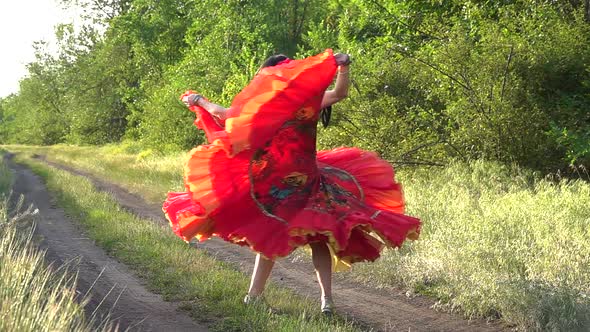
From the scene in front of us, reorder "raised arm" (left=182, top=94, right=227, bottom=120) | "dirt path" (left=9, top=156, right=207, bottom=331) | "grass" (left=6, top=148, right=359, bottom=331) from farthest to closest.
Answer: "raised arm" (left=182, top=94, right=227, bottom=120) < "dirt path" (left=9, top=156, right=207, bottom=331) < "grass" (left=6, top=148, right=359, bottom=331)

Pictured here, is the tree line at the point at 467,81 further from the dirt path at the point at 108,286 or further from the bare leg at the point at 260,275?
the bare leg at the point at 260,275

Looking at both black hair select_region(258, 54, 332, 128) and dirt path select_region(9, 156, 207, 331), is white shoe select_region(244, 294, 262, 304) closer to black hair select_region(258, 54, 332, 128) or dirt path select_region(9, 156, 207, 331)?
dirt path select_region(9, 156, 207, 331)

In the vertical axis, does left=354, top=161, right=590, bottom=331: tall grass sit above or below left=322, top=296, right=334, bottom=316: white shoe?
below

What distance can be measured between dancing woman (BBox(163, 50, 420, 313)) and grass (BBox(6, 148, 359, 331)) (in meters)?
0.27

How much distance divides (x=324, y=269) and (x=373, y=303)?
38.7 inches

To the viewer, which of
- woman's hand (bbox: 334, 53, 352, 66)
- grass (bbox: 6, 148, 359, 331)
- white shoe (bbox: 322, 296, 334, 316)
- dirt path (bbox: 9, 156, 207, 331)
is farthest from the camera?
white shoe (bbox: 322, 296, 334, 316)

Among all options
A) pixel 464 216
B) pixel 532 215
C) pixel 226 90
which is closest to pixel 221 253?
pixel 464 216

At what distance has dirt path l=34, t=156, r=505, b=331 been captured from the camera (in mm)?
5344

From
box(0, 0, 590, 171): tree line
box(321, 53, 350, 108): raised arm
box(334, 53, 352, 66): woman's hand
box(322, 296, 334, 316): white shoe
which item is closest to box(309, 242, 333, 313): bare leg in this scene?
box(322, 296, 334, 316): white shoe

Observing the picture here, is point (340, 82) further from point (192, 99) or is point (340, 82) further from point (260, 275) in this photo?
point (260, 275)

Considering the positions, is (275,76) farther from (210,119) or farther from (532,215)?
(532,215)

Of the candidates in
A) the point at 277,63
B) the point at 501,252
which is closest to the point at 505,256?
the point at 501,252

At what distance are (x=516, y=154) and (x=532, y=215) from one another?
340cm

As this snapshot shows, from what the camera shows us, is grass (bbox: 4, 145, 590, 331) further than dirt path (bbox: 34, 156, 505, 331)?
No
